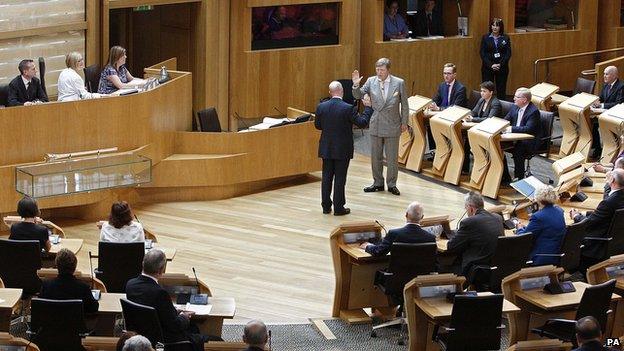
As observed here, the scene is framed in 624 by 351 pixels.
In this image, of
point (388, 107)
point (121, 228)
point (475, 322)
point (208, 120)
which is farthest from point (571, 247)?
point (208, 120)

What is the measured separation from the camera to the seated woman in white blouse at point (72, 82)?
13.4 metres

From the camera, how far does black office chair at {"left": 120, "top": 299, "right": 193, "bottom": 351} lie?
8133 mm

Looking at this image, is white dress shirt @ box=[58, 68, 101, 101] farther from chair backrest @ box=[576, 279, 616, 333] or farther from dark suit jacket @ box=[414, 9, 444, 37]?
dark suit jacket @ box=[414, 9, 444, 37]

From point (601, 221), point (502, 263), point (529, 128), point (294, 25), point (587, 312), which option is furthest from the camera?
point (294, 25)

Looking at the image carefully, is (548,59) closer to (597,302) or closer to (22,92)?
(22,92)

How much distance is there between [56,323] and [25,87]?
531cm

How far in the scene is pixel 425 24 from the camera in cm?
1909

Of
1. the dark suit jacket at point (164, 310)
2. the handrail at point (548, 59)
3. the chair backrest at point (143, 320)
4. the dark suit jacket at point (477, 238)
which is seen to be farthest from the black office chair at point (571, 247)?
the handrail at point (548, 59)

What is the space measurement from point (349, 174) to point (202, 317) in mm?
7168

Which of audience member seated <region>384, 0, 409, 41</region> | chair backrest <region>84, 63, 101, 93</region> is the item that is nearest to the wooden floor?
chair backrest <region>84, 63, 101, 93</region>

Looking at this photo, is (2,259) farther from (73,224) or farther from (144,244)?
(73,224)

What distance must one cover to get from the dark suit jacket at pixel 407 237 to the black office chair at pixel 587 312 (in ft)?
3.87

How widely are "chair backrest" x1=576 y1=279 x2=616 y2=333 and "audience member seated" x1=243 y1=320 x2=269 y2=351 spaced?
97.7 inches

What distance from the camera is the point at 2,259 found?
9.60 meters
